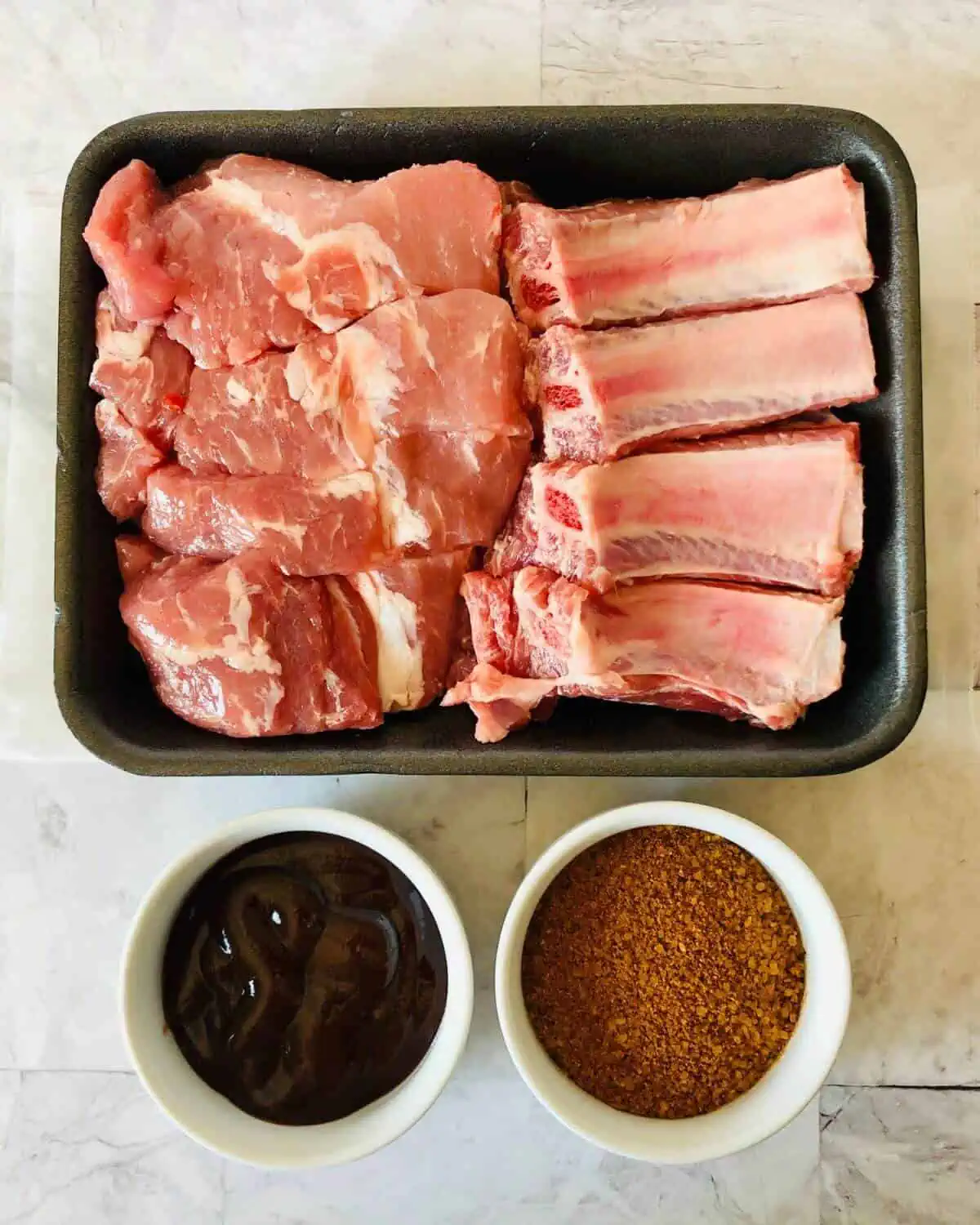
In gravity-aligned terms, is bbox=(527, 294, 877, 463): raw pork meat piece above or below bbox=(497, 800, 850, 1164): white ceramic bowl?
above

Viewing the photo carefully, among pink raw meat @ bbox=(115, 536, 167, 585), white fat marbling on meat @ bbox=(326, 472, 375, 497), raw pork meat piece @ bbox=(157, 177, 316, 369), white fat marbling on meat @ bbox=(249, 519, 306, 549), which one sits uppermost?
raw pork meat piece @ bbox=(157, 177, 316, 369)

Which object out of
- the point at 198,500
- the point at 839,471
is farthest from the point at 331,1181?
the point at 839,471

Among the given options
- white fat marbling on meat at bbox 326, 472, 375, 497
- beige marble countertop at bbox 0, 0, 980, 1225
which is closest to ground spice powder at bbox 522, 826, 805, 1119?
beige marble countertop at bbox 0, 0, 980, 1225

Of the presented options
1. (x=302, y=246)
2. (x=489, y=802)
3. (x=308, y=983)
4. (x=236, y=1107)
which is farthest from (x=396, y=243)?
(x=236, y=1107)

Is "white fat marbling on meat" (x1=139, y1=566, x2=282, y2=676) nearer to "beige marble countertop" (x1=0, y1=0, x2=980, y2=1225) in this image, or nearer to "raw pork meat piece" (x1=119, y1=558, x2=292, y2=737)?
"raw pork meat piece" (x1=119, y1=558, x2=292, y2=737)

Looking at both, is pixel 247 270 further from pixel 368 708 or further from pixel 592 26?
pixel 592 26

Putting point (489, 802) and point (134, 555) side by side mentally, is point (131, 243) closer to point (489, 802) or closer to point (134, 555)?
point (134, 555)

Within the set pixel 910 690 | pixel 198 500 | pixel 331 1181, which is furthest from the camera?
pixel 331 1181

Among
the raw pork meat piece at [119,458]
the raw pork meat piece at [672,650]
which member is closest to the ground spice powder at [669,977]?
the raw pork meat piece at [672,650]
